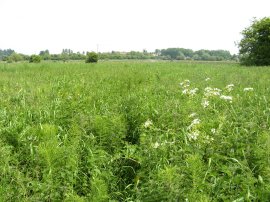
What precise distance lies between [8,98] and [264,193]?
5.31 m

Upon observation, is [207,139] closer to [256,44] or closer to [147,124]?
[147,124]

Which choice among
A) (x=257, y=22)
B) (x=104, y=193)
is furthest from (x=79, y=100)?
(x=257, y=22)

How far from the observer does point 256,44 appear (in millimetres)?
31844

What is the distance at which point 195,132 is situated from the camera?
11.5 ft

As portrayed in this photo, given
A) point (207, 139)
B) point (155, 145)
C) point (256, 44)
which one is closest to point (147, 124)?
point (155, 145)

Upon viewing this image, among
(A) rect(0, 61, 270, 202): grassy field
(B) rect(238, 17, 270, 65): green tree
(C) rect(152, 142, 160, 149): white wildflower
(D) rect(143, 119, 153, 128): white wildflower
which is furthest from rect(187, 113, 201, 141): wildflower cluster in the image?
(B) rect(238, 17, 270, 65): green tree

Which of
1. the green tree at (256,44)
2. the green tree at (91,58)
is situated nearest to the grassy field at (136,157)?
the green tree at (256,44)

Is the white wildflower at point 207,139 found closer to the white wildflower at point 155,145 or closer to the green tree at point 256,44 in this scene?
the white wildflower at point 155,145

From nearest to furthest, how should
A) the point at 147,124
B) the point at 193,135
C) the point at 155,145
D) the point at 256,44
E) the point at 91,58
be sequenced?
the point at 155,145 → the point at 193,135 → the point at 147,124 → the point at 256,44 → the point at 91,58

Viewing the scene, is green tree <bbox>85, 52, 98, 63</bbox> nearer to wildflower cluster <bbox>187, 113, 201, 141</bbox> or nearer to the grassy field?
the grassy field

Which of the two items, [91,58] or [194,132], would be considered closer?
[194,132]

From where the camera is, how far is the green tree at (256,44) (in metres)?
31.2

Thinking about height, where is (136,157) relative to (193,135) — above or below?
below

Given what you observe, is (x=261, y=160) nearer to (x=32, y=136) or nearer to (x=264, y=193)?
(x=264, y=193)
